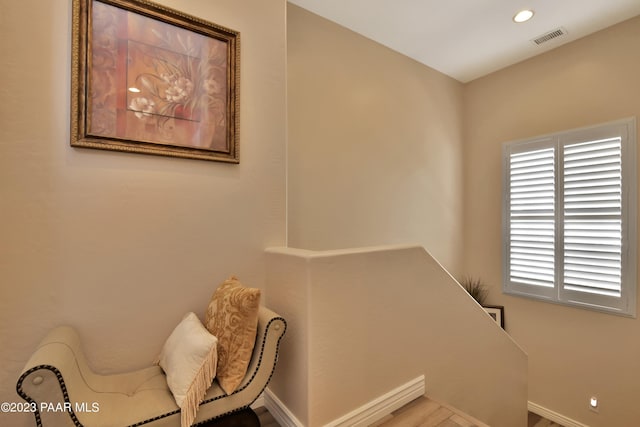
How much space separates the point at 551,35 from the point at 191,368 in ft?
13.0

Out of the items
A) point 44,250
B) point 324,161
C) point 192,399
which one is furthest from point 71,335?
point 324,161

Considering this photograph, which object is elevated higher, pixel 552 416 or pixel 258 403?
pixel 258 403

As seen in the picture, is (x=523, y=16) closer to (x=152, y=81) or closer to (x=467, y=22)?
(x=467, y=22)

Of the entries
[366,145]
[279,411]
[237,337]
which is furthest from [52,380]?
[366,145]

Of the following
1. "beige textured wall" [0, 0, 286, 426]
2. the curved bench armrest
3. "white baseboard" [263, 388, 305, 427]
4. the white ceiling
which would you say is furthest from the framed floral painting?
"white baseboard" [263, 388, 305, 427]

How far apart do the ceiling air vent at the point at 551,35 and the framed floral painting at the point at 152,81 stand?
2.94 metres

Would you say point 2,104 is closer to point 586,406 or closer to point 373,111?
point 373,111

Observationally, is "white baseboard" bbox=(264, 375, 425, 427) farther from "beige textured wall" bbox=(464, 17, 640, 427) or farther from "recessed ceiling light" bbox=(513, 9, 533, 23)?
"recessed ceiling light" bbox=(513, 9, 533, 23)

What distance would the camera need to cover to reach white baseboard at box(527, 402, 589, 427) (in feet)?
9.45

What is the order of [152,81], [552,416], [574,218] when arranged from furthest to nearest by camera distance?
[552,416] → [574,218] → [152,81]

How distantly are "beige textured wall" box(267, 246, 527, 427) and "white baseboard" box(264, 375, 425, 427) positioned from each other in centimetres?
3

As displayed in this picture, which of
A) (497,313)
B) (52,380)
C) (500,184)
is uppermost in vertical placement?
(500,184)

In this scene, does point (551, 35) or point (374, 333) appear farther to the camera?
point (551, 35)

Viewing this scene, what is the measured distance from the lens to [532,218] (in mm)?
3096
